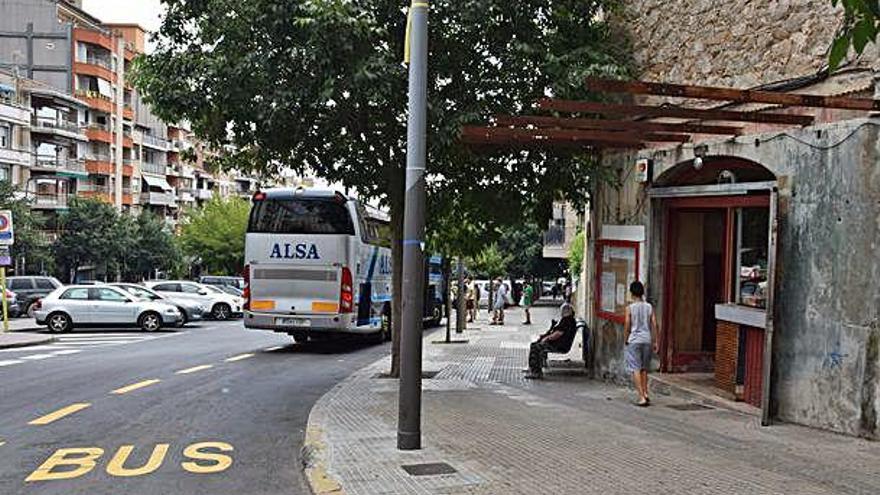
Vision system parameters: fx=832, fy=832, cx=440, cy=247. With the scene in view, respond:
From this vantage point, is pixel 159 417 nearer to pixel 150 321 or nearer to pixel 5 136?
pixel 150 321

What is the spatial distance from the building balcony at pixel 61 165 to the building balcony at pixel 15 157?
1933 millimetres

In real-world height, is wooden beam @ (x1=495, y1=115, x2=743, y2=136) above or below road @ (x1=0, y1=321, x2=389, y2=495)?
above

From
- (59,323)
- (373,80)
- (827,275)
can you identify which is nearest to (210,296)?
(59,323)

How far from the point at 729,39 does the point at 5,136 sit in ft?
167

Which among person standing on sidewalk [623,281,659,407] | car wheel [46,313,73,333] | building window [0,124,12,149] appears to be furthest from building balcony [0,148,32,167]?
person standing on sidewalk [623,281,659,407]

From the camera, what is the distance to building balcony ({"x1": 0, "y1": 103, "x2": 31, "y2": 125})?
50.5 metres

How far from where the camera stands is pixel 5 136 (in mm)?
51344

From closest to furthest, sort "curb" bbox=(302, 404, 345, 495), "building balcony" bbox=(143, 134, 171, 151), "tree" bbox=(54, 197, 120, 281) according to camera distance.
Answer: "curb" bbox=(302, 404, 345, 495), "tree" bbox=(54, 197, 120, 281), "building balcony" bbox=(143, 134, 171, 151)

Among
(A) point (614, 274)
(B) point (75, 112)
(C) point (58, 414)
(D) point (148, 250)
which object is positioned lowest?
(C) point (58, 414)

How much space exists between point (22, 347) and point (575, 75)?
52.4 ft

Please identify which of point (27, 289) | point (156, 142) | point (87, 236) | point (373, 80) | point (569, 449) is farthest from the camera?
point (156, 142)

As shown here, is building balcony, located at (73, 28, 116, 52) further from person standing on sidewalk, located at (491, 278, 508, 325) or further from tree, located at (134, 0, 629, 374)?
tree, located at (134, 0, 629, 374)

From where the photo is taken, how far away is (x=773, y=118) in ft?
30.2

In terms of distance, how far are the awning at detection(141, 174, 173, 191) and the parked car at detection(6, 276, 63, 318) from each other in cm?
4049
